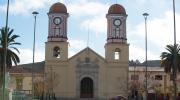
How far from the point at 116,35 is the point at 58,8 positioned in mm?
11409

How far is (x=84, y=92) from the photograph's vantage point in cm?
9944

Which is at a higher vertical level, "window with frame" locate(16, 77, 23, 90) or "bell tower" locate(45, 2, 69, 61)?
"bell tower" locate(45, 2, 69, 61)

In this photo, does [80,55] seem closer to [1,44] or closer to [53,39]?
[53,39]

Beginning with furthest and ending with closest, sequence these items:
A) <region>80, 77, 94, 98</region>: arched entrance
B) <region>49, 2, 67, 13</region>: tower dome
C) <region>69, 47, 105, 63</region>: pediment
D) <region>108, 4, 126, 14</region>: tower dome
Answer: <region>80, 77, 94, 98</region>: arched entrance < <region>69, 47, 105, 63</region>: pediment < <region>108, 4, 126, 14</region>: tower dome < <region>49, 2, 67, 13</region>: tower dome

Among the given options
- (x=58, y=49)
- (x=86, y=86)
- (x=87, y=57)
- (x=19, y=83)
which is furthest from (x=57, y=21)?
(x=19, y=83)

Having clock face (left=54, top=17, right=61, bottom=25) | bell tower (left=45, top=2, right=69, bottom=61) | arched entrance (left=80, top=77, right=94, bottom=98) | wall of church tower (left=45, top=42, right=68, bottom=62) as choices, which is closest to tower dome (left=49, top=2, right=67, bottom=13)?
bell tower (left=45, top=2, right=69, bottom=61)

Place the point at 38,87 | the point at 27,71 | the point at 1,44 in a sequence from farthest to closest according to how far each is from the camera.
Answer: the point at 27,71, the point at 38,87, the point at 1,44

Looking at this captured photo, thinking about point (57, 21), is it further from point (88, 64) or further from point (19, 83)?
point (19, 83)

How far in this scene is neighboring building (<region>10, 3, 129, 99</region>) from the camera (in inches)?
3836

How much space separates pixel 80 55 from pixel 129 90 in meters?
10.9

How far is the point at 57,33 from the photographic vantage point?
320ft

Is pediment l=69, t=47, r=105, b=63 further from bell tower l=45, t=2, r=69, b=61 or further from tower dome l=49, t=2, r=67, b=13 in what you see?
tower dome l=49, t=2, r=67, b=13

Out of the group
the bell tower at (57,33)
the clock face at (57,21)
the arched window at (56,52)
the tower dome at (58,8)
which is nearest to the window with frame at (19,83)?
the bell tower at (57,33)

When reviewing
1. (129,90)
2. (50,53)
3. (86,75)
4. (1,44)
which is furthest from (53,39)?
(1,44)
